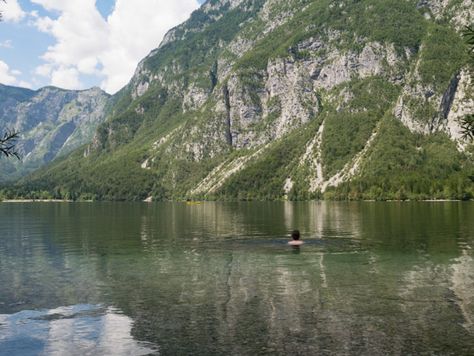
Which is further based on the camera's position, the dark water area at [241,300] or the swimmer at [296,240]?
the swimmer at [296,240]

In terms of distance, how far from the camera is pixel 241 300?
39812mm

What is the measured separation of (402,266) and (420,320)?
22501 millimetres

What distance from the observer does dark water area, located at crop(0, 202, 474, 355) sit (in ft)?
95.6

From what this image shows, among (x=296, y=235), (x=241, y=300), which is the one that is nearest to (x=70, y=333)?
(x=241, y=300)

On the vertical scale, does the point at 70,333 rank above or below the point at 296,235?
below

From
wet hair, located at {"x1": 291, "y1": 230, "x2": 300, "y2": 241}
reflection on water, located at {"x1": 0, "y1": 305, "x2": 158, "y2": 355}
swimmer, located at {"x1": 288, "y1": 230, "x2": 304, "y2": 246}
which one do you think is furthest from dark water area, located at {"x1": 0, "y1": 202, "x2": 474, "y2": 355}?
wet hair, located at {"x1": 291, "y1": 230, "x2": 300, "y2": 241}

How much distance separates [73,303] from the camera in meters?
39.8

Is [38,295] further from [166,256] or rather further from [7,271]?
[166,256]

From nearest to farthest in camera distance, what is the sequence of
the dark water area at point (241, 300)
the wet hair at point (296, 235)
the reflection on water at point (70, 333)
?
1. the reflection on water at point (70, 333)
2. the dark water area at point (241, 300)
3. the wet hair at point (296, 235)

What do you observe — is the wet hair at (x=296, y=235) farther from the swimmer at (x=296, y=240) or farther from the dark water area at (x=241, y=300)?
the dark water area at (x=241, y=300)

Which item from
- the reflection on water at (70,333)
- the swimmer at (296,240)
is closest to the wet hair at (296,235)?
the swimmer at (296,240)

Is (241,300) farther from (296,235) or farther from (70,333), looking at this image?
(296,235)

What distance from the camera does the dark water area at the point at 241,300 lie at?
29.1 metres

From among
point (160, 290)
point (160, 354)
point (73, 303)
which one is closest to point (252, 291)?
point (160, 290)
